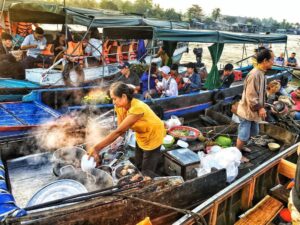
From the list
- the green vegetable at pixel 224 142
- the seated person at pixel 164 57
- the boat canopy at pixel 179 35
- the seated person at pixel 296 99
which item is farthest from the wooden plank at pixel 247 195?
the seated person at pixel 164 57

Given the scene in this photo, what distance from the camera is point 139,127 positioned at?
3531 millimetres

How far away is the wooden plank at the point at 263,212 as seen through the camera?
3689 mm

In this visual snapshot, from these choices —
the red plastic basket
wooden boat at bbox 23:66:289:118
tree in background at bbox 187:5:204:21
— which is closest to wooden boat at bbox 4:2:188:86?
wooden boat at bbox 23:66:289:118

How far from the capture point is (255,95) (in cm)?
468

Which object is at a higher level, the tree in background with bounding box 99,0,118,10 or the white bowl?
the tree in background with bounding box 99,0,118,10

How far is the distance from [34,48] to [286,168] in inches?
331

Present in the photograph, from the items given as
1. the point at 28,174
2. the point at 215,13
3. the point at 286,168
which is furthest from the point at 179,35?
the point at 215,13

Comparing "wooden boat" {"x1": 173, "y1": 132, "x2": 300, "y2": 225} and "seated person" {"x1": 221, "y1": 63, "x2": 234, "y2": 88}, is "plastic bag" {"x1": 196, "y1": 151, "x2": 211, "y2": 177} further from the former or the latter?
"seated person" {"x1": 221, "y1": 63, "x2": 234, "y2": 88}

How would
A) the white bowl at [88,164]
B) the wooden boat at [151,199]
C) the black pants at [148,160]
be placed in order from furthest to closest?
the black pants at [148,160] < the white bowl at [88,164] < the wooden boat at [151,199]

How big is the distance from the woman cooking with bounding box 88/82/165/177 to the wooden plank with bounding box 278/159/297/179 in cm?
220

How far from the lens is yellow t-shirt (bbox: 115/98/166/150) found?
3394 mm

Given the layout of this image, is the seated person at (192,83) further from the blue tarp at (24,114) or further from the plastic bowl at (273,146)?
the blue tarp at (24,114)

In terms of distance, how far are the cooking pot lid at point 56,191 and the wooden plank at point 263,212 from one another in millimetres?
2203

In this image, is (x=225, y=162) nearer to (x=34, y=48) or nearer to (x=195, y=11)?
(x=34, y=48)
